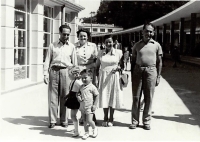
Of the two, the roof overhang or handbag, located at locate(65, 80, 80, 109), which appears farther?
the roof overhang

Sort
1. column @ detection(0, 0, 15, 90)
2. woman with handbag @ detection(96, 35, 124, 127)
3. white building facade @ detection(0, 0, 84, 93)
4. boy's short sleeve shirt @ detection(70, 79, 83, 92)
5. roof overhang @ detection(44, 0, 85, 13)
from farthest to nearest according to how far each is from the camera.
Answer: roof overhang @ detection(44, 0, 85, 13), white building facade @ detection(0, 0, 84, 93), column @ detection(0, 0, 15, 90), woman with handbag @ detection(96, 35, 124, 127), boy's short sleeve shirt @ detection(70, 79, 83, 92)

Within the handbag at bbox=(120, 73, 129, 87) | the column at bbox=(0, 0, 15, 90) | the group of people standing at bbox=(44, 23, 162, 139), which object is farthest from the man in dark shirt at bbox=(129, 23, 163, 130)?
the column at bbox=(0, 0, 15, 90)

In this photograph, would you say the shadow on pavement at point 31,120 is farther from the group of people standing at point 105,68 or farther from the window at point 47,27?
the window at point 47,27

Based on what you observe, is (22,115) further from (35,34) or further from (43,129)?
(35,34)

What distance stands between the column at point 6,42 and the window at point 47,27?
12.2 feet

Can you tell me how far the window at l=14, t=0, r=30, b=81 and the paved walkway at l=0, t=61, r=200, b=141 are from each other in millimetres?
1274

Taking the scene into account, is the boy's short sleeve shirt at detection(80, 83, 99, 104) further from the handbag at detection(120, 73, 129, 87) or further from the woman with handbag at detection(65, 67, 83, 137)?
the handbag at detection(120, 73, 129, 87)

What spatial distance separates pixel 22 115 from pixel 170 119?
10.1 feet

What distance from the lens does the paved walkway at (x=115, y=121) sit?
5.21m

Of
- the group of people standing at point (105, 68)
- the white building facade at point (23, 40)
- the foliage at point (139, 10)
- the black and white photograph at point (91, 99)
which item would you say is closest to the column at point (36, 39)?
the white building facade at point (23, 40)

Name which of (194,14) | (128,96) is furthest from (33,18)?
(194,14)

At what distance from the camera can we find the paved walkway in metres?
5.21

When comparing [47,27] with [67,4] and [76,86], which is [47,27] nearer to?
[67,4]

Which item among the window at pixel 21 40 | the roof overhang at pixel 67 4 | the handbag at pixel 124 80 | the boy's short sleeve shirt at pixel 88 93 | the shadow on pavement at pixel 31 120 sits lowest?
the shadow on pavement at pixel 31 120
